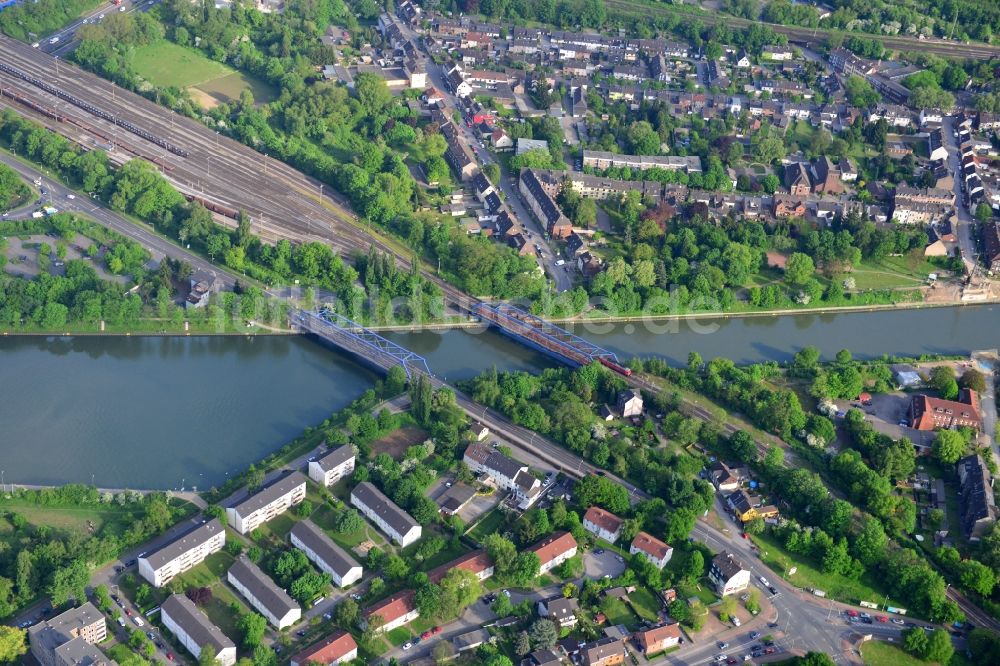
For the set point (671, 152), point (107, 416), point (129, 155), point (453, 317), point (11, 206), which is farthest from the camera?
point (671, 152)

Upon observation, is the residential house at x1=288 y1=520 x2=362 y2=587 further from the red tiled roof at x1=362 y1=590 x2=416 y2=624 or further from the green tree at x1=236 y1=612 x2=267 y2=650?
the green tree at x1=236 y1=612 x2=267 y2=650

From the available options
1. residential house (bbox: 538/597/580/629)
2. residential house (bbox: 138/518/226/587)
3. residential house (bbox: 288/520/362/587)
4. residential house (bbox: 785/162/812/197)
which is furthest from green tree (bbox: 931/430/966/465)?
residential house (bbox: 138/518/226/587)

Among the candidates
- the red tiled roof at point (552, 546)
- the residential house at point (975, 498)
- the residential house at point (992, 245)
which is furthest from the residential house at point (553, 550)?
the residential house at point (992, 245)

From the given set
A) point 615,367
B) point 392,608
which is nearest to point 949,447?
point 615,367

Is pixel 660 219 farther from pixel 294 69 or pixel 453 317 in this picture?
pixel 294 69

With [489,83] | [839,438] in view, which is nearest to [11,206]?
[489,83]

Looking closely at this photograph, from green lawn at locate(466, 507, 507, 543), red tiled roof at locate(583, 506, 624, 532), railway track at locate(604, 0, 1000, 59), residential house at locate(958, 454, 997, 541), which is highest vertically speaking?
railway track at locate(604, 0, 1000, 59)
